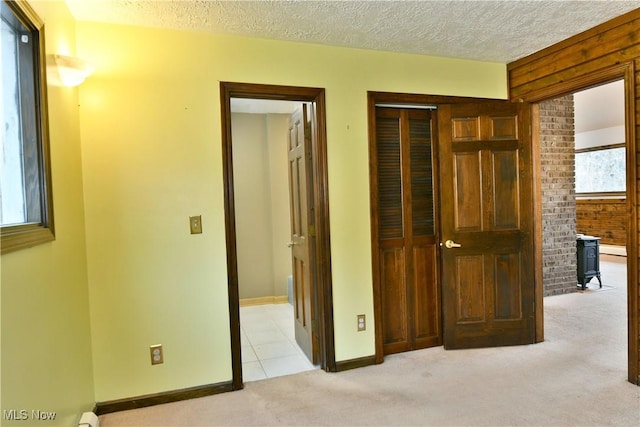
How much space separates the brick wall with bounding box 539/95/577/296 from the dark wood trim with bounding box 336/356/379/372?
3041 mm

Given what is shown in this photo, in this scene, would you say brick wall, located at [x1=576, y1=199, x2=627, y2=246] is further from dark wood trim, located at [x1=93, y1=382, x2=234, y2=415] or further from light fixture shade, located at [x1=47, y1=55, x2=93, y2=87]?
light fixture shade, located at [x1=47, y1=55, x2=93, y2=87]

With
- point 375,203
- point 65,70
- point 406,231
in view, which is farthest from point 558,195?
point 65,70

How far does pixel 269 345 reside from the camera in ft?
11.6

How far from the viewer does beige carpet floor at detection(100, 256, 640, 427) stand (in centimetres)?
224

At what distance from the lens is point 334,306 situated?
2918 mm

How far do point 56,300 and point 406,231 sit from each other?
2437mm

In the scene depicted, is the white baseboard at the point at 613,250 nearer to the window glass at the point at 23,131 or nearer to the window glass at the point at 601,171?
the window glass at the point at 601,171

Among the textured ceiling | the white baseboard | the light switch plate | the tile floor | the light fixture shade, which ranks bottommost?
the tile floor

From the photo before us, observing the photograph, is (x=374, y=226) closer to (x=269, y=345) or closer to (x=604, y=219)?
(x=269, y=345)

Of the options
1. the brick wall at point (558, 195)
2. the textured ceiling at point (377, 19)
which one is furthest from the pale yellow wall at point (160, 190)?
the brick wall at point (558, 195)

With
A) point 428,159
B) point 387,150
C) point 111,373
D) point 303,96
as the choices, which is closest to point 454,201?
point 428,159

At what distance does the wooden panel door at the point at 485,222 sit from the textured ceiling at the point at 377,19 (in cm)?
62

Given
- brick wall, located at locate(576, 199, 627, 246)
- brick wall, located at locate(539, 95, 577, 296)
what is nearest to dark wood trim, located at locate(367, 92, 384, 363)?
brick wall, located at locate(539, 95, 577, 296)
